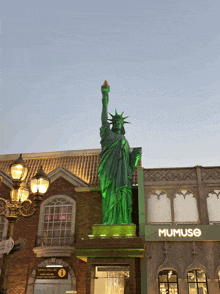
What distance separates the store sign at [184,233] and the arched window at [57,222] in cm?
514

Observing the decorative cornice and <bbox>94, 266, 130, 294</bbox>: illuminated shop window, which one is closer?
<bbox>94, 266, 130, 294</bbox>: illuminated shop window

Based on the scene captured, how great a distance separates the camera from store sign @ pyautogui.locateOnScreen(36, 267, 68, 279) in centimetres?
1805

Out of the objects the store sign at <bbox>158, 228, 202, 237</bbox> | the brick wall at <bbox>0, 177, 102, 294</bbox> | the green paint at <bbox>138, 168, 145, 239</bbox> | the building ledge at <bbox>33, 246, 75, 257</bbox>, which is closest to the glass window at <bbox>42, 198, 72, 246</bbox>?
the building ledge at <bbox>33, 246, 75, 257</bbox>

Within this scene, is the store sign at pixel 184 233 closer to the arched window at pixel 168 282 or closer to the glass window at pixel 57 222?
the arched window at pixel 168 282

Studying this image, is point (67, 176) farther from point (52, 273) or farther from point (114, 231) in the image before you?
point (52, 273)

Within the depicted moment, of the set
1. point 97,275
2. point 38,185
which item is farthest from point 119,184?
point 38,185

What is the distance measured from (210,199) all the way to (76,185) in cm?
852

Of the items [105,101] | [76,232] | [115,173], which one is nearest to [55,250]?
[76,232]

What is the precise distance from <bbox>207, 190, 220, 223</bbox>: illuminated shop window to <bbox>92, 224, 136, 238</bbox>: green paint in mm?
4534

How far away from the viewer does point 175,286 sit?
52.6 feet

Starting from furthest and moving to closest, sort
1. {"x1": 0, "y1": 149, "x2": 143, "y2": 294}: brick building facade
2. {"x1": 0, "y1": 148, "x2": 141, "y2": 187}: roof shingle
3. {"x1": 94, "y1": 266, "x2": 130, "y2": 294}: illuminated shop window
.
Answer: {"x1": 0, "y1": 148, "x2": 141, "y2": 187}: roof shingle → {"x1": 0, "y1": 149, "x2": 143, "y2": 294}: brick building facade → {"x1": 94, "y1": 266, "x2": 130, "y2": 294}: illuminated shop window

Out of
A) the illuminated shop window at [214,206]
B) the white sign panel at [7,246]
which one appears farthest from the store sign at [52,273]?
the white sign panel at [7,246]

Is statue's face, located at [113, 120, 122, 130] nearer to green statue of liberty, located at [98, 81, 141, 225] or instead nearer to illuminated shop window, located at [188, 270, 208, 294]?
green statue of liberty, located at [98, 81, 141, 225]

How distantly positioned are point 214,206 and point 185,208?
1.64 m
